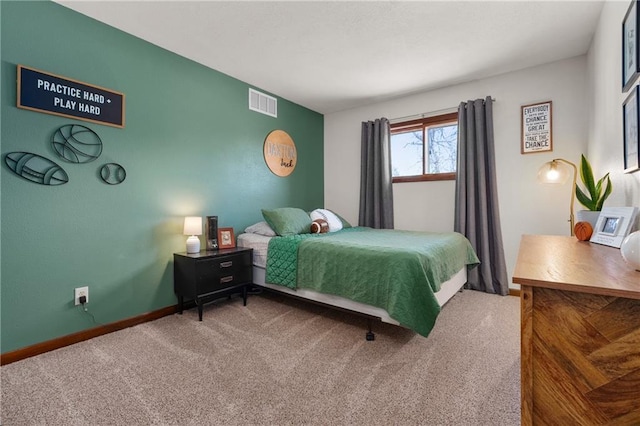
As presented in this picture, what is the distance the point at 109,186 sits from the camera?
2324mm

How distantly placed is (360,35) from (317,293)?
225 cm

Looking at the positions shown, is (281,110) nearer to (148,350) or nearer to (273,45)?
(273,45)

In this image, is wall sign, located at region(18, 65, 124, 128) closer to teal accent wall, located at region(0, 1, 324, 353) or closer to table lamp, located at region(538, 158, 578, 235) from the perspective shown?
teal accent wall, located at region(0, 1, 324, 353)

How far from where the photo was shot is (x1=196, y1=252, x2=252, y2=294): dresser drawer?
2557mm

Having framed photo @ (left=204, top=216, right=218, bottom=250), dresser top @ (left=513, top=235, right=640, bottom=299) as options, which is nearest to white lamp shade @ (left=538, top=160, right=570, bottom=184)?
dresser top @ (left=513, top=235, right=640, bottom=299)

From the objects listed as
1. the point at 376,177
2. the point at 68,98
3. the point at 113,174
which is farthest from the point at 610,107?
the point at 68,98

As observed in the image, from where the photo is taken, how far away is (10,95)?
6.16 feet

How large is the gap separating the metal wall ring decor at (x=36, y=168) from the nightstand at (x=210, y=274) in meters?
1.06

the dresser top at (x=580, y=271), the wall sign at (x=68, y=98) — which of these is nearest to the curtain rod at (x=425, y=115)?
the dresser top at (x=580, y=271)

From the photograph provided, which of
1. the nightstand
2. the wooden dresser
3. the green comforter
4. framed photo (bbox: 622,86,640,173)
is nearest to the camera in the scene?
the wooden dresser

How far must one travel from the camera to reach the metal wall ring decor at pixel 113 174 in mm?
2287

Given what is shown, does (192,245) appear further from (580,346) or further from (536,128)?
(536,128)

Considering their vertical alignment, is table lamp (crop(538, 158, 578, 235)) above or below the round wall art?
below

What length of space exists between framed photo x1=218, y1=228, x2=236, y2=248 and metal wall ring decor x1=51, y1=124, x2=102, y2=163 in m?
1.24
